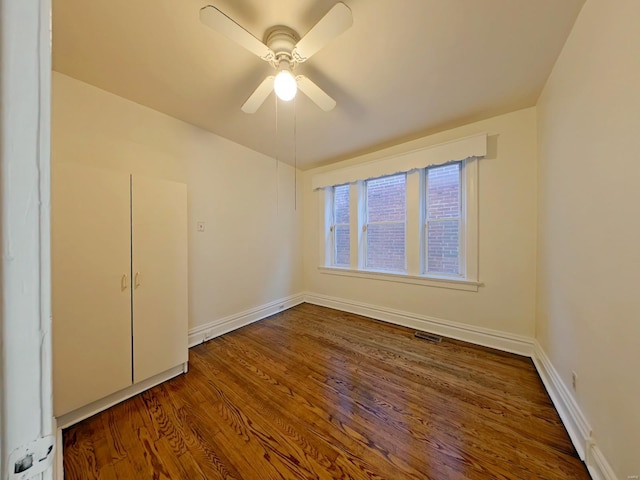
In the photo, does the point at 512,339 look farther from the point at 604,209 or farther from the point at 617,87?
the point at 617,87

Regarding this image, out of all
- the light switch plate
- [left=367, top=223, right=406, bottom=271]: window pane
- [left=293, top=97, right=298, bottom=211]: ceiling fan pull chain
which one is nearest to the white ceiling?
[left=293, top=97, right=298, bottom=211]: ceiling fan pull chain

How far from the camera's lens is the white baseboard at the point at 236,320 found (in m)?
2.55

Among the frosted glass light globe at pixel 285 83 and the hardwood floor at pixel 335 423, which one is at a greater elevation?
Answer: the frosted glass light globe at pixel 285 83

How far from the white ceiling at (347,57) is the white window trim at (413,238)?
70 centimetres

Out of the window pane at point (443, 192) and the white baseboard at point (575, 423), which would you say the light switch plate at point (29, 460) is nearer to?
Answer: the white baseboard at point (575, 423)

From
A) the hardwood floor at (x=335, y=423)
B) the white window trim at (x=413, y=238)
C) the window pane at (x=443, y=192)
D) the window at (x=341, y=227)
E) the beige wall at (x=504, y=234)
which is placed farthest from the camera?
the window at (x=341, y=227)

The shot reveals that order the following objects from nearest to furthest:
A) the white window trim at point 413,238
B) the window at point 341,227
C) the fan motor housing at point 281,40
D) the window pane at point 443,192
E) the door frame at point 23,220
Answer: the door frame at point 23,220
the fan motor housing at point 281,40
the white window trim at point 413,238
the window pane at point 443,192
the window at point 341,227

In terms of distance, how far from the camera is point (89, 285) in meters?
1.57

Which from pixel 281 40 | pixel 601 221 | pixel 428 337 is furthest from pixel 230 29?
pixel 428 337

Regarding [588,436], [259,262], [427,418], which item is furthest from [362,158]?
[588,436]

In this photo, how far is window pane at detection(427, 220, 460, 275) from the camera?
273 cm

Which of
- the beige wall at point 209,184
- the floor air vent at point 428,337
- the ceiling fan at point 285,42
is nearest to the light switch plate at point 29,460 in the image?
the ceiling fan at point 285,42

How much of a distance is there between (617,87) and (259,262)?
3.25 meters

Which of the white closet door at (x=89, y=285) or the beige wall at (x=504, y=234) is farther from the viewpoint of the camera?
the beige wall at (x=504, y=234)
